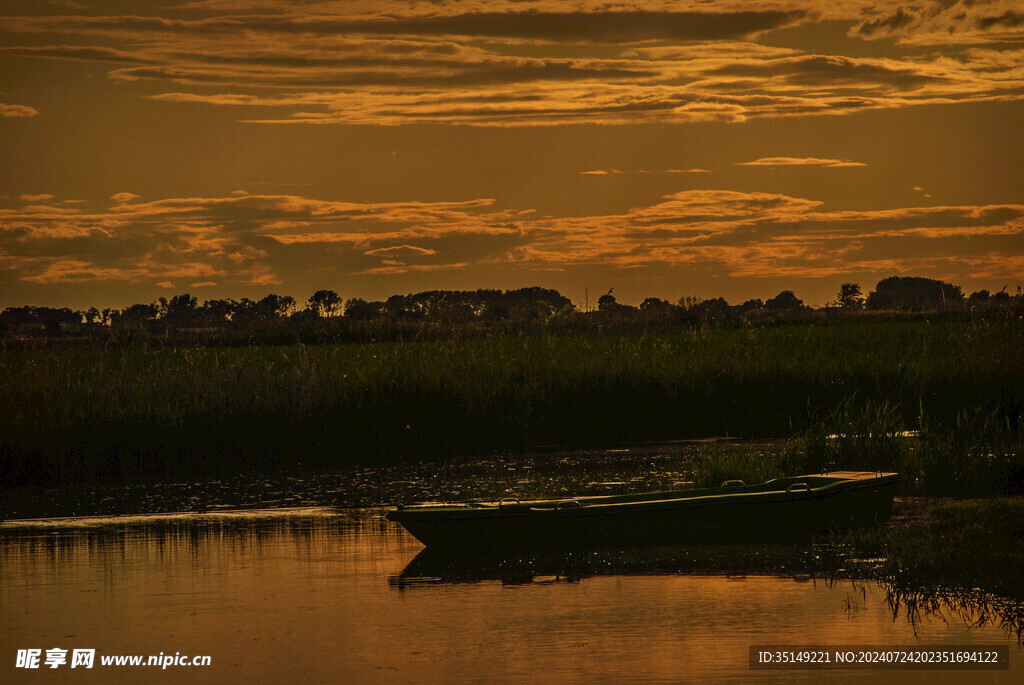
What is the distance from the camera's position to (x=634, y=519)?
35.0 feet

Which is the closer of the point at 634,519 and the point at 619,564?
the point at 619,564

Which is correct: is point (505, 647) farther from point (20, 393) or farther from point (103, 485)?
point (20, 393)

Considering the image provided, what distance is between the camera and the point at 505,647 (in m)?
7.72

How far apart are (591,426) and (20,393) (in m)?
9.31

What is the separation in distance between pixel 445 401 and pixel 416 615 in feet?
37.3

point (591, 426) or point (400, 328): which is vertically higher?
point (400, 328)

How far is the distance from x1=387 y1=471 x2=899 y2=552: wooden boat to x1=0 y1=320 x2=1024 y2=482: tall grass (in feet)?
13.3

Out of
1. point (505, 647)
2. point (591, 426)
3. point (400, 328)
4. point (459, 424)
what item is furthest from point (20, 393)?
point (400, 328)

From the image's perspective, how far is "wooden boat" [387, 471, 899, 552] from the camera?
1056cm


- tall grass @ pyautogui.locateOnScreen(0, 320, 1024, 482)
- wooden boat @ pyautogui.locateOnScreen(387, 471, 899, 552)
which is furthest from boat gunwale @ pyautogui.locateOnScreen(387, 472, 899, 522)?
tall grass @ pyautogui.locateOnScreen(0, 320, 1024, 482)

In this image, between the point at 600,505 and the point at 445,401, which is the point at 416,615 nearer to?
the point at 600,505

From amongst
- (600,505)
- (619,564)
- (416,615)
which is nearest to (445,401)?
(600,505)

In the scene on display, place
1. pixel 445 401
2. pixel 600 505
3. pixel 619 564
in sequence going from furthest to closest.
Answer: pixel 445 401
pixel 600 505
pixel 619 564

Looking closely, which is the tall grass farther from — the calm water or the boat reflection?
the calm water
